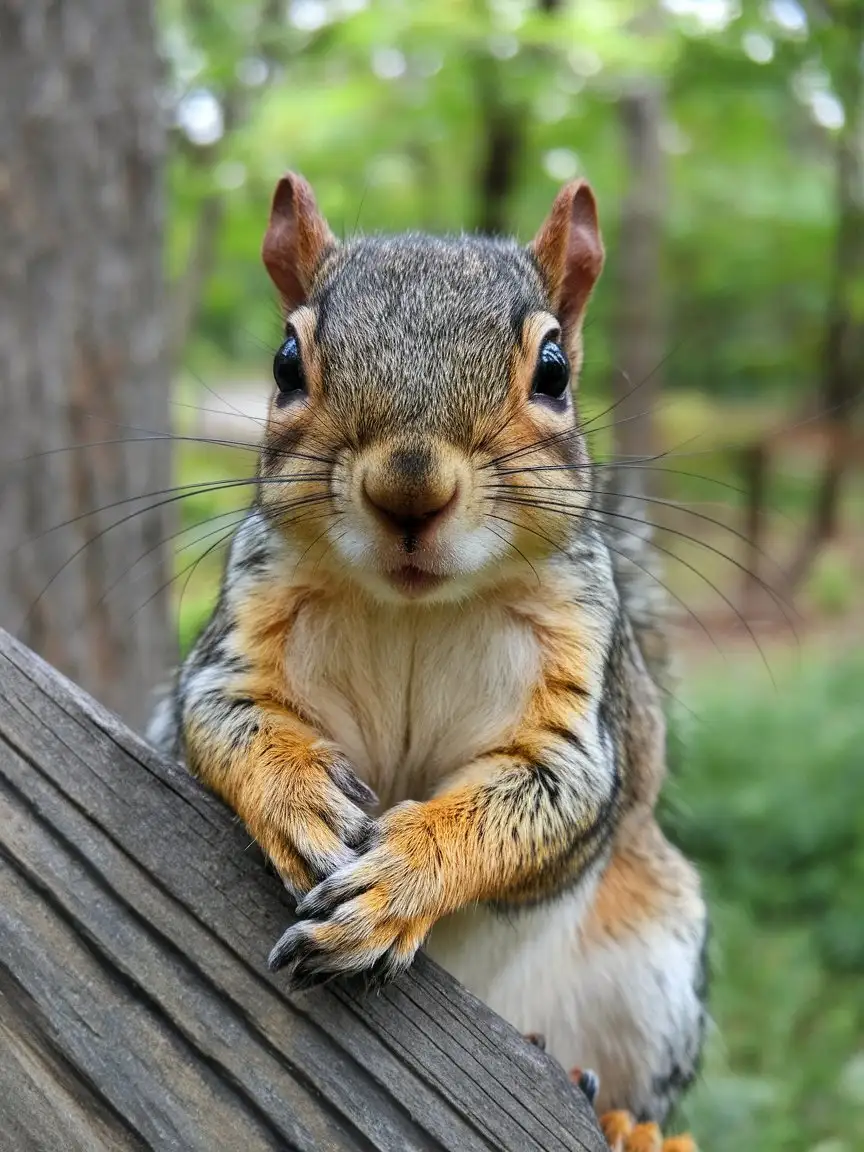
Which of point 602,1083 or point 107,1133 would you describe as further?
point 602,1083

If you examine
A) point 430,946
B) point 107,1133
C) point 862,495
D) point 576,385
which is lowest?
point 862,495

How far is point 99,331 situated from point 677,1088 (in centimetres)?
250

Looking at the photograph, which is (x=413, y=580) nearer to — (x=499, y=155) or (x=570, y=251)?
(x=570, y=251)

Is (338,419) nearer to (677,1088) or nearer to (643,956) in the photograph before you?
(643,956)

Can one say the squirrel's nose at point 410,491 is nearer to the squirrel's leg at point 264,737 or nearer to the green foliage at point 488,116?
the squirrel's leg at point 264,737

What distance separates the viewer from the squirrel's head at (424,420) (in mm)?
1336

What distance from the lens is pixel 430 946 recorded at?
1625 millimetres

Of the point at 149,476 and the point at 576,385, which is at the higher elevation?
the point at 576,385

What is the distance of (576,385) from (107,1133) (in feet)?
4.24

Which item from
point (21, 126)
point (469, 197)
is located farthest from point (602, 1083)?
point (469, 197)

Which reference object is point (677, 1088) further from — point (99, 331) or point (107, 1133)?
point (99, 331)

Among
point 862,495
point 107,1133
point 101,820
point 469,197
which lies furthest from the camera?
point 862,495

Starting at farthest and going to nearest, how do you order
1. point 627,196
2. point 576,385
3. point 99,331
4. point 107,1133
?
point 627,196, point 99,331, point 576,385, point 107,1133

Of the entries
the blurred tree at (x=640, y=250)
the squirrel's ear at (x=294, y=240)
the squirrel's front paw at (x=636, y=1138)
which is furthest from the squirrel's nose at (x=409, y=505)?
the blurred tree at (x=640, y=250)
